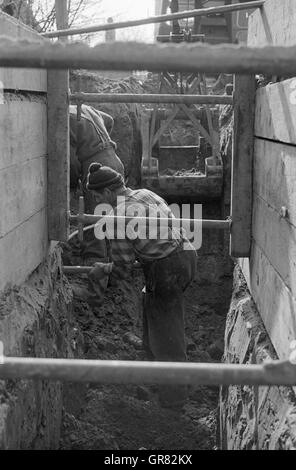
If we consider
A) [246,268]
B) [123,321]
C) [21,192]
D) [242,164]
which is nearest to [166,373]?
[21,192]

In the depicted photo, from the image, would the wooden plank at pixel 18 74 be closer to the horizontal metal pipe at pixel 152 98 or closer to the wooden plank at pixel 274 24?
the horizontal metal pipe at pixel 152 98

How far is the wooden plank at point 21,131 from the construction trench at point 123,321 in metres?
0.01

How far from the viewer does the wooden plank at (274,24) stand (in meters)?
2.89

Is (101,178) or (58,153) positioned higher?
(58,153)

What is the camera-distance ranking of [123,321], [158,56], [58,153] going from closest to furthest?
[158,56] → [58,153] → [123,321]

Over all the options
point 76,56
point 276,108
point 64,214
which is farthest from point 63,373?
point 64,214

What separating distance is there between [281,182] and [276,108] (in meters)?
0.42

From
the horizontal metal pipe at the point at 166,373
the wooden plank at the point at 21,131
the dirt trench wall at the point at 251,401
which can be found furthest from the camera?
the wooden plank at the point at 21,131

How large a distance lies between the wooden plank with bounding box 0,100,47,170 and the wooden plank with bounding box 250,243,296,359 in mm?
1459

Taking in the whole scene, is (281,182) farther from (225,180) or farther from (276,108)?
(225,180)

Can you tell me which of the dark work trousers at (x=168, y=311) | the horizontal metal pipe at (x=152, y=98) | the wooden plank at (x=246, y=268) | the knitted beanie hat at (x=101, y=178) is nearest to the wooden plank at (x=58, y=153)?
the horizontal metal pipe at (x=152, y=98)

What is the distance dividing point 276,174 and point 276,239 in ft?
1.08

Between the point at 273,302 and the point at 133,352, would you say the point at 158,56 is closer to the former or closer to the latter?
the point at 273,302

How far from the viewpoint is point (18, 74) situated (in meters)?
3.44
